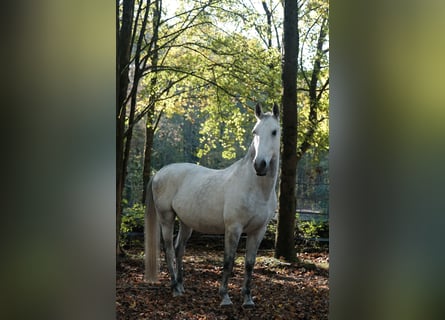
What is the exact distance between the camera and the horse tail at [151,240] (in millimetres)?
3205

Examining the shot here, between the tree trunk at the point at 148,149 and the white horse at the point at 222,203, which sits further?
the tree trunk at the point at 148,149

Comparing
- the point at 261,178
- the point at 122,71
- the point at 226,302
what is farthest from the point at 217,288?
the point at 122,71

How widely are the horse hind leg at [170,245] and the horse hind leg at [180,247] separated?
0.07 feet

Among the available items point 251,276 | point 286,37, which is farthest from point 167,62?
point 251,276

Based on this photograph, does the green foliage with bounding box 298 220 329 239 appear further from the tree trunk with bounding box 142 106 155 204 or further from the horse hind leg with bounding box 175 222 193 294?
the tree trunk with bounding box 142 106 155 204

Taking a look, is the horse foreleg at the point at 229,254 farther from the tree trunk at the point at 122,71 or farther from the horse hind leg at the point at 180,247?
the tree trunk at the point at 122,71

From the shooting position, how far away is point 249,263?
3064 mm

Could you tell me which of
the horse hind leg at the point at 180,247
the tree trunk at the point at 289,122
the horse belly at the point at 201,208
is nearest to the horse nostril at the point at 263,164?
the horse belly at the point at 201,208

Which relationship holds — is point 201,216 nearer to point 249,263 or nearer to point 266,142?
point 249,263

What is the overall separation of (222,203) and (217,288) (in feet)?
1.80

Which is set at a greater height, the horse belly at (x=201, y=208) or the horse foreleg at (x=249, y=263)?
the horse belly at (x=201, y=208)

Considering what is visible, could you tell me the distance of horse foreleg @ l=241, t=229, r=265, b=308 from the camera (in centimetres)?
303
